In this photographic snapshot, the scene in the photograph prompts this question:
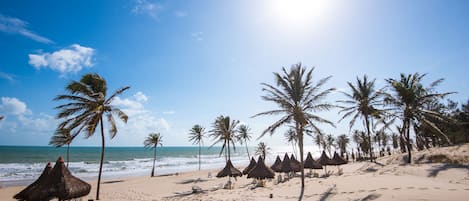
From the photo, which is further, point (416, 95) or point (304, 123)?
point (416, 95)

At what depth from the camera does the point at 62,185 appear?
10445mm

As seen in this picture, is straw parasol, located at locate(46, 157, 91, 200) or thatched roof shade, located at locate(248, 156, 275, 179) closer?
straw parasol, located at locate(46, 157, 91, 200)

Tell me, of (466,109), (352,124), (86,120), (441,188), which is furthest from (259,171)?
(466,109)

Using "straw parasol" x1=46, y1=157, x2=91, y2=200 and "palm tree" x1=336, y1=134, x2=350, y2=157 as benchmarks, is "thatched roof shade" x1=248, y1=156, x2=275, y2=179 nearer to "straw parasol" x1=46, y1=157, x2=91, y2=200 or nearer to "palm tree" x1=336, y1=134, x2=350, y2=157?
"straw parasol" x1=46, y1=157, x2=91, y2=200

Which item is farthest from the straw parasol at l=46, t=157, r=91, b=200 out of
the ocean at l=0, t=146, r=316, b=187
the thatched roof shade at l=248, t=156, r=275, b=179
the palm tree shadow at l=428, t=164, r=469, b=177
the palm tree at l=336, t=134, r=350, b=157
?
the palm tree at l=336, t=134, r=350, b=157

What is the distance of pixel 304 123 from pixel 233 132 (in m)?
19.6

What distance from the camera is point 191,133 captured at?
39.9 meters

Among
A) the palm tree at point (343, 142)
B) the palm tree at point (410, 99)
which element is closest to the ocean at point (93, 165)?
the palm tree at point (343, 142)

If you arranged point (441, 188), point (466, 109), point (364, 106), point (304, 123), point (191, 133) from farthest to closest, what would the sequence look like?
point (191, 133)
point (466, 109)
point (364, 106)
point (304, 123)
point (441, 188)

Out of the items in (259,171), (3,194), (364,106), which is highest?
(364,106)

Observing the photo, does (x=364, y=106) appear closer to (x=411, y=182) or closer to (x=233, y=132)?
(x=411, y=182)

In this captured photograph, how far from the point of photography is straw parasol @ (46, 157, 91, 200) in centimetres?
1027

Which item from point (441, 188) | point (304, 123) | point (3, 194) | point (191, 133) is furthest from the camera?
point (191, 133)

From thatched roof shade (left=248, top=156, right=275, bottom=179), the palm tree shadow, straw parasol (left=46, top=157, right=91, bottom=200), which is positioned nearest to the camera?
straw parasol (left=46, top=157, right=91, bottom=200)
